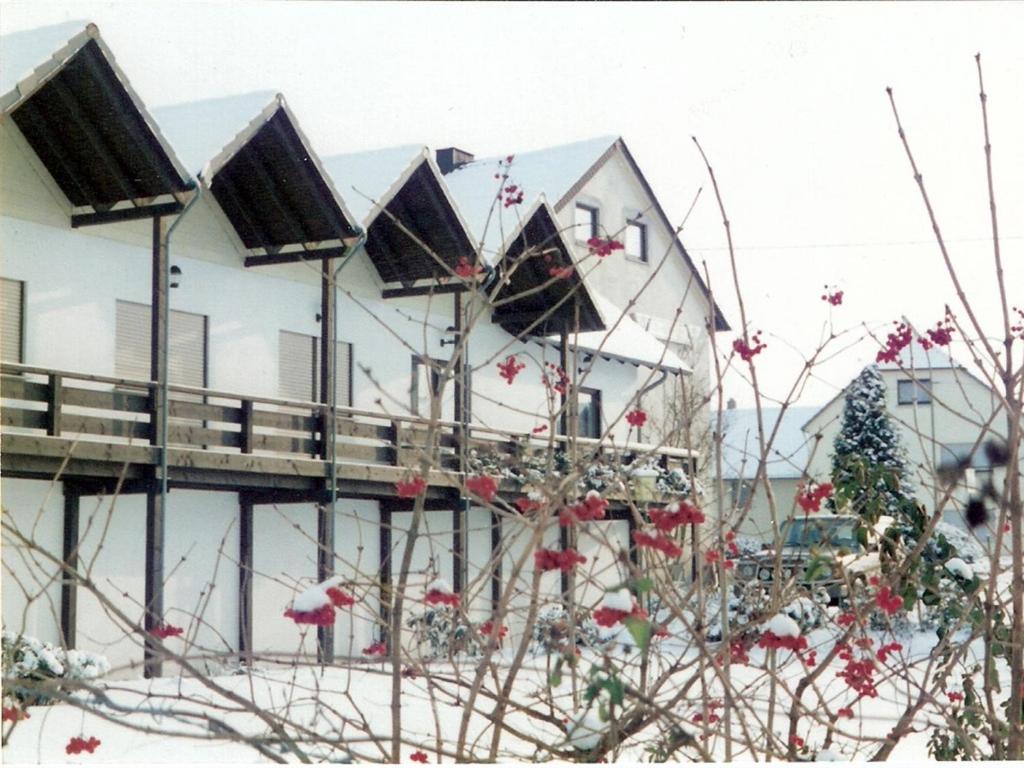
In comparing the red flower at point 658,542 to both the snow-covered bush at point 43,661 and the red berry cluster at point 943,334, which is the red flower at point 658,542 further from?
the snow-covered bush at point 43,661

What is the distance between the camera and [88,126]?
929 cm

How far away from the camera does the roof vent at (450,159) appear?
11.5 meters

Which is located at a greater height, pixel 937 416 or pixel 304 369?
pixel 304 369

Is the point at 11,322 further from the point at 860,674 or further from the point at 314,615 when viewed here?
the point at 314,615

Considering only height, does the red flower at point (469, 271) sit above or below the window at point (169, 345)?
below

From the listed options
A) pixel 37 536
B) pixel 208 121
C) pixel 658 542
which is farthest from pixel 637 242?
pixel 658 542

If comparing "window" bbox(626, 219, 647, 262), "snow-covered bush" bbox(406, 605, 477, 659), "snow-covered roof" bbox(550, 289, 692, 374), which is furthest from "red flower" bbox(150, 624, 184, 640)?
"window" bbox(626, 219, 647, 262)

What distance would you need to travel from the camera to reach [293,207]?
11234mm

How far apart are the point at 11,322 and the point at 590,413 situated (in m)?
7.54

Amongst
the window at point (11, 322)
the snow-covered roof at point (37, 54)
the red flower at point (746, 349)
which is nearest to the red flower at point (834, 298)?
the red flower at point (746, 349)

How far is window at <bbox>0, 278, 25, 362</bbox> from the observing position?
8.60m

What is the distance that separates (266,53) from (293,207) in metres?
4.88

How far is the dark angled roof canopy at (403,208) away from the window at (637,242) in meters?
2.95

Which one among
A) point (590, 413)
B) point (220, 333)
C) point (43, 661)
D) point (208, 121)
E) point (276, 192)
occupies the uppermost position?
point (208, 121)
